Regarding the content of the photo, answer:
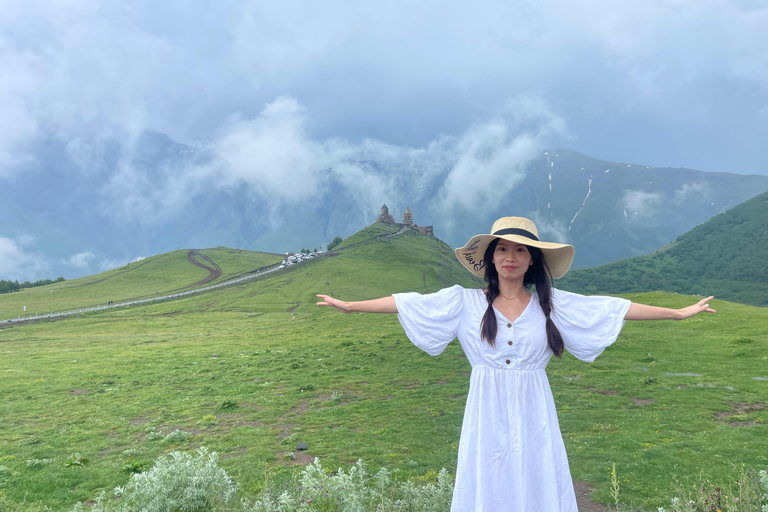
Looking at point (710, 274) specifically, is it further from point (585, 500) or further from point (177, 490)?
point (177, 490)

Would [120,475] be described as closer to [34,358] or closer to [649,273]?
[34,358]

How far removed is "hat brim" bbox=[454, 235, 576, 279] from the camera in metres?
4.78

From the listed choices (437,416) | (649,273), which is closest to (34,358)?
(437,416)

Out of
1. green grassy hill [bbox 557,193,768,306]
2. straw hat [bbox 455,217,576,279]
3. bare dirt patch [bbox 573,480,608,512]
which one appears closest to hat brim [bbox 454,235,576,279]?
straw hat [bbox 455,217,576,279]

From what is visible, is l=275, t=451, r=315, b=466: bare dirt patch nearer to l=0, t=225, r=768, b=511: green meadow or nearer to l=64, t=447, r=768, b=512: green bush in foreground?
l=0, t=225, r=768, b=511: green meadow

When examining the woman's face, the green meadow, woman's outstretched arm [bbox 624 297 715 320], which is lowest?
the green meadow

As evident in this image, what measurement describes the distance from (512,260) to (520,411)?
177 cm

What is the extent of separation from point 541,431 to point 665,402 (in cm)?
1591

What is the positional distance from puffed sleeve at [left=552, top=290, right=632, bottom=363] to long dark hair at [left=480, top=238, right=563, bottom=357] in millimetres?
145

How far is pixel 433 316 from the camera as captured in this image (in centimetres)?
517

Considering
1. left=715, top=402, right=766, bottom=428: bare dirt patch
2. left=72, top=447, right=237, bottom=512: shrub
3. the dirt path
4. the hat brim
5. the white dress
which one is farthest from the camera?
the dirt path

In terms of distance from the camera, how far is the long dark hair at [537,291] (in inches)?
189

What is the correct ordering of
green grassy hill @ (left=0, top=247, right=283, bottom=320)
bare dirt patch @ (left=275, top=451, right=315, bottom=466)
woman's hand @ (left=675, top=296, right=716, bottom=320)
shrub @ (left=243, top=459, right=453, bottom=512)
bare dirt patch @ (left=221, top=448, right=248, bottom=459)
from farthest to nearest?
1. green grassy hill @ (left=0, top=247, right=283, bottom=320)
2. bare dirt patch @ (left=221, top=448, right=248, bottom=459)
3. bare dirt patch @ (left=275, top=451, right=315, bottom=466)
4. shrub @ (left=243, top=459, right=453, bottom=512)
5. woman's hand @ (left=675, top=296, right=716, bottom=320)

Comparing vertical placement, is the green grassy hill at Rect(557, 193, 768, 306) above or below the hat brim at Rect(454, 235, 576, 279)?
above
